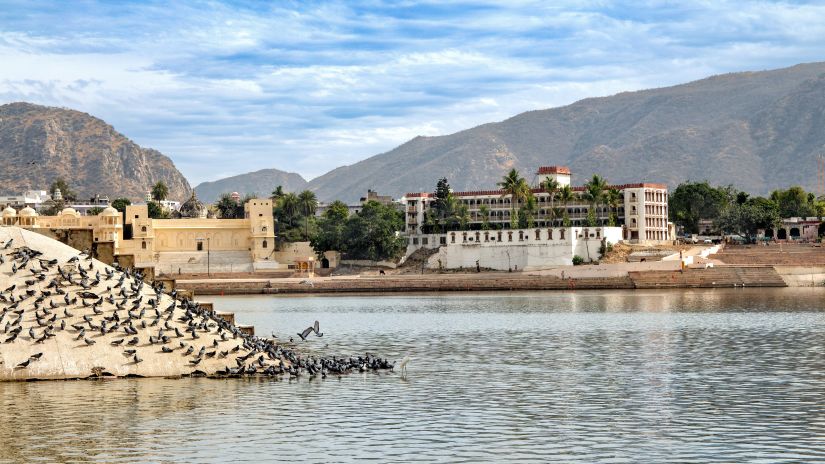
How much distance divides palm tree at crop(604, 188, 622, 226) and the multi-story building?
0.19 m

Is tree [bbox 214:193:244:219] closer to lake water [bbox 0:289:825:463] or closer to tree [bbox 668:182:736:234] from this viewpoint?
tree [bbox 668:182:736:234]

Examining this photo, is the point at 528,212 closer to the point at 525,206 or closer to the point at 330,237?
the point at 525,206

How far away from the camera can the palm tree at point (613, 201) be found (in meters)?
128

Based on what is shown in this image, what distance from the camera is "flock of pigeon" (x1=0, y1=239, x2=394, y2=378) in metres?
33.2

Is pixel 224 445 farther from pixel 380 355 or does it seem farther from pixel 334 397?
pixel 380 355

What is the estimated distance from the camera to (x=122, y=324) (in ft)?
111

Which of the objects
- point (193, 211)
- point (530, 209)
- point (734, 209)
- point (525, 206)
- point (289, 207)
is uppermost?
point (193, 211)

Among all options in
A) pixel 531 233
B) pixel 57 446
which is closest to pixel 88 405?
pixel 57 446

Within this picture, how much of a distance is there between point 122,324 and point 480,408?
1113 cm

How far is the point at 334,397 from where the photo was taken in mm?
30844

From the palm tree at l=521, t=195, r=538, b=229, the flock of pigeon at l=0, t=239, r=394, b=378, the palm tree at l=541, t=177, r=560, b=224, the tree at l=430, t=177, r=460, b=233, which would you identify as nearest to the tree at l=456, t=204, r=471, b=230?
the tree at l=430, t=177, r=460, b=233

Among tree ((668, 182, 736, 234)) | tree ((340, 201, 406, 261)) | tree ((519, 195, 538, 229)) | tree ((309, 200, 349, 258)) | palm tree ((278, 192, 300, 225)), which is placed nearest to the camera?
tree ((340, 201, 406, 261))

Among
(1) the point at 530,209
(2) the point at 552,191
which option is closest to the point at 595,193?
(2) the point at 552,191

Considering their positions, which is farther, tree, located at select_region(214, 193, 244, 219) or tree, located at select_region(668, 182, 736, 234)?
tree, located at select_region(214, 193, 244, 219)
